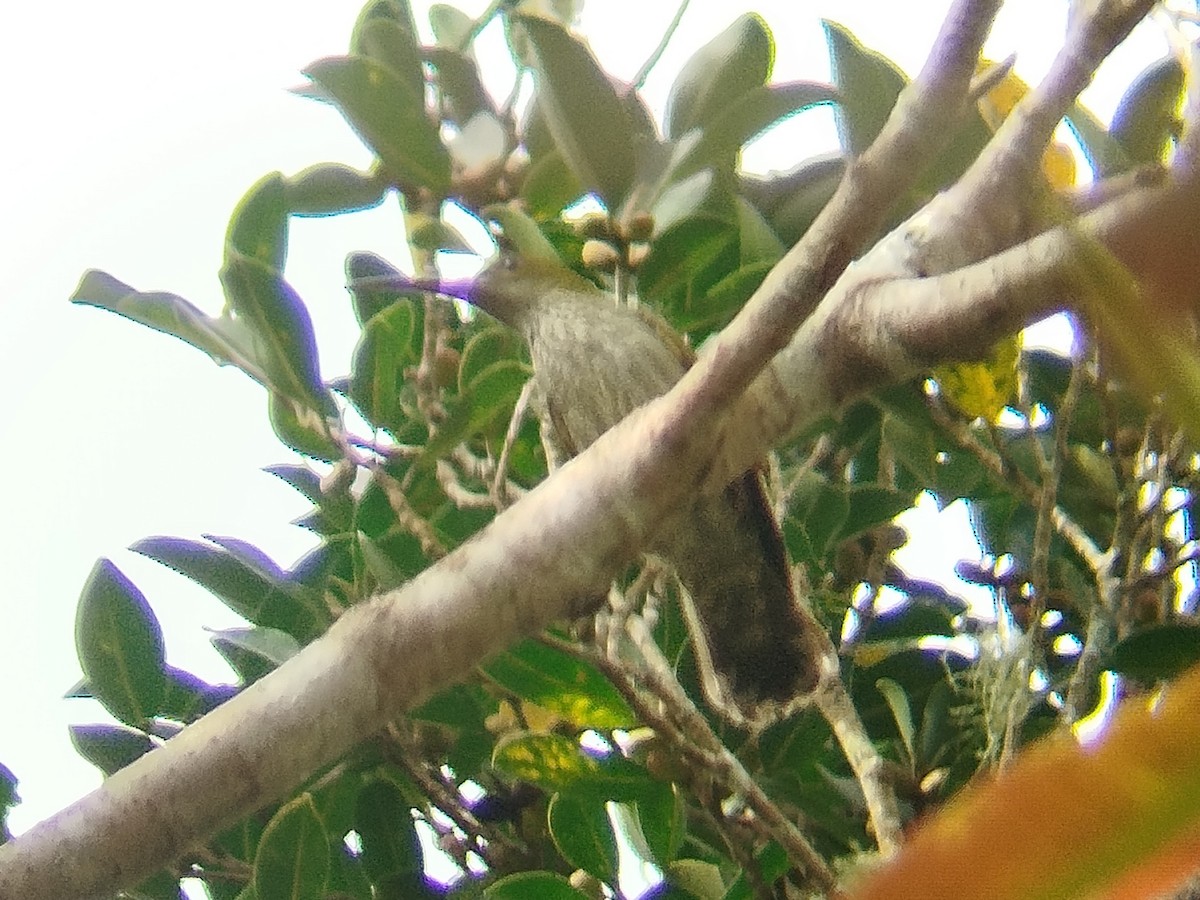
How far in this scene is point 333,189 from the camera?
1301 millimetres

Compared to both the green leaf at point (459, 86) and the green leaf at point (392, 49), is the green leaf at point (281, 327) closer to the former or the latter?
the green leaf at point (392, 49)

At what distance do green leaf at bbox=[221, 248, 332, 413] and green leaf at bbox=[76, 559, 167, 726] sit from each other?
0.28 meters

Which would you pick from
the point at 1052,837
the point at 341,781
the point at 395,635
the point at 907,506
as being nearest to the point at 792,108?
the point at 907,506

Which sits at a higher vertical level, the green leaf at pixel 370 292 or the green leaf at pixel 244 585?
the green leaf at pixel 370 292

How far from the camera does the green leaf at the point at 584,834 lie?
1.02 metres

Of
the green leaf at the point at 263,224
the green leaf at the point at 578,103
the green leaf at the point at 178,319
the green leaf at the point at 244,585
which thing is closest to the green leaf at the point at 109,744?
the green leaf at the point at 244,585

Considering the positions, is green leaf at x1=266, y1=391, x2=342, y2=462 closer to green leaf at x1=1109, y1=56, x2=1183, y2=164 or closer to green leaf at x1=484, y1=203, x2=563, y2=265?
green leaf at x1=484, y1=203, x2=563, y2=265

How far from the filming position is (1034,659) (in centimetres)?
99

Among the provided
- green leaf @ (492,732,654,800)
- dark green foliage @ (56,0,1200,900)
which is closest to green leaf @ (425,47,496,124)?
dark green foliage @ (56,0,1200,900)

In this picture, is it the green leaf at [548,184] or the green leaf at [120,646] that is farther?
the green leaf at [548,184]

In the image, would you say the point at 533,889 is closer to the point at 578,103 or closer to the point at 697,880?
the point at 697,880

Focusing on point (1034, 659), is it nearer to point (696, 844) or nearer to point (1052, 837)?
point (696, 844)

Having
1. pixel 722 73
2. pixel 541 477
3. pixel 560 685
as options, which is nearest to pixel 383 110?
pixel 722 73

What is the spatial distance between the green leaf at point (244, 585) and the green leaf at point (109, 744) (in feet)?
0.55
